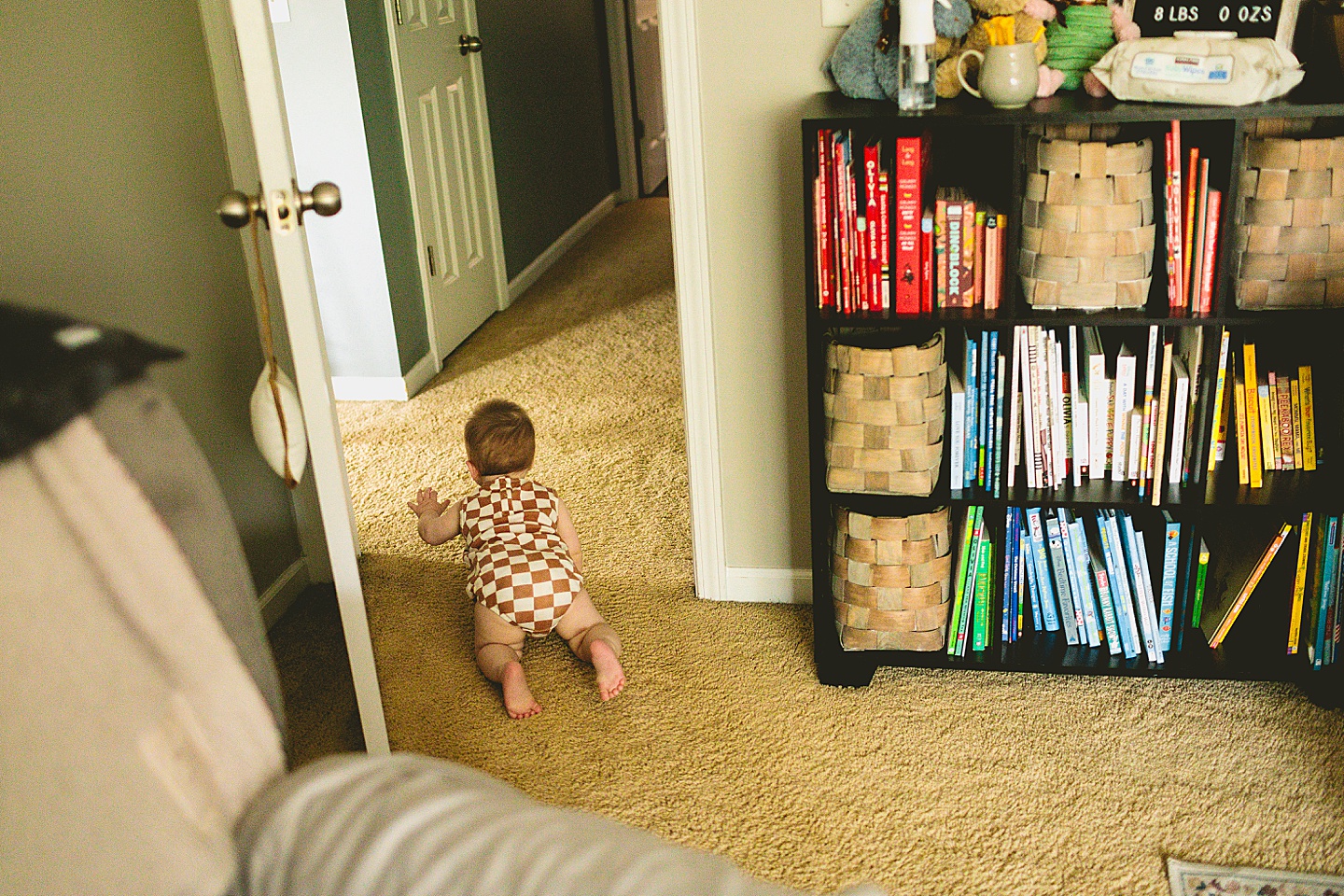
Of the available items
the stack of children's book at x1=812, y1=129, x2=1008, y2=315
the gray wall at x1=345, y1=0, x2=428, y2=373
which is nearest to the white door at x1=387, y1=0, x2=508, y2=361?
the gray wall at x1=345, y1=0, x2=428, y2=373

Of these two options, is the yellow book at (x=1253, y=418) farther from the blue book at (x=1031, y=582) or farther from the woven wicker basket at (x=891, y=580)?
the woven wicker basket at (x=891, y=580)

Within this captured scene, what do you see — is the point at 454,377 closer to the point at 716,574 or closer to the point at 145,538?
the point at 716,574

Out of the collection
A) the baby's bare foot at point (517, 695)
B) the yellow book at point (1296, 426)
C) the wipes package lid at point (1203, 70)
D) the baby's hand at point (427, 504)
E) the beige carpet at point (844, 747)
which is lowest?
the beige carpet at point (844, 747)

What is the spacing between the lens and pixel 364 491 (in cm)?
286

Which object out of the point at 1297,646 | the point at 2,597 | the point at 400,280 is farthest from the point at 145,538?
the point at 400,280

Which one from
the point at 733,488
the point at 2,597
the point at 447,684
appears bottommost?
the point at 447,684

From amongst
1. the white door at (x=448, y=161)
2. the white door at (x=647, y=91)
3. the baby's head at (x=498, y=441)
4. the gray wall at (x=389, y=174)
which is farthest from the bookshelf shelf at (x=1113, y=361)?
the white door at (x=647, y=91)

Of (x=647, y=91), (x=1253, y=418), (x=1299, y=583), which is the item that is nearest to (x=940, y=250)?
(x=1253, y=418)

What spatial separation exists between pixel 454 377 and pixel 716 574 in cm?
148

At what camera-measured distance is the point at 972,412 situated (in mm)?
1901

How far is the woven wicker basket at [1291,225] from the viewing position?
64.6 inches

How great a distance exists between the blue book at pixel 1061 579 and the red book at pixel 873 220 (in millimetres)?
469

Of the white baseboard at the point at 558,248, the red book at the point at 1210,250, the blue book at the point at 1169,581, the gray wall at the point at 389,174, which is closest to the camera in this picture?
the red book at the point at 1210,250

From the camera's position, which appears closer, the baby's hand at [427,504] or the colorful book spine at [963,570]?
the colorful book spine at [963,570]
